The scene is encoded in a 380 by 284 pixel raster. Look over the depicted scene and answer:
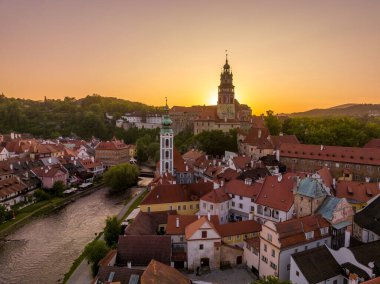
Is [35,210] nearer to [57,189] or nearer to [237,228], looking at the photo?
[57,189]

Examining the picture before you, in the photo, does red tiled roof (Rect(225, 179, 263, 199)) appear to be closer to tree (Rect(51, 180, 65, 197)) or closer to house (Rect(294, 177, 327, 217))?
house (Rect(294, 177, 327, 217))

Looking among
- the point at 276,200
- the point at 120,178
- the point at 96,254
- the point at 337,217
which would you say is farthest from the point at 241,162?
the point at 96,254

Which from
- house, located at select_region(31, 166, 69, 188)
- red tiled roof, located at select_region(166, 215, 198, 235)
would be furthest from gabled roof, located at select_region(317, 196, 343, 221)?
house, located at select_region(31, 166, 69, 188)

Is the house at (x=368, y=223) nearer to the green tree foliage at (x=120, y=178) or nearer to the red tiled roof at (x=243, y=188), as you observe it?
the red tiled roof at (x=243, y=188)

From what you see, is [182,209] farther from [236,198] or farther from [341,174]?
[341,174]

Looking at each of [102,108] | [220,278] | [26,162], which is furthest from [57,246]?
[102,108]

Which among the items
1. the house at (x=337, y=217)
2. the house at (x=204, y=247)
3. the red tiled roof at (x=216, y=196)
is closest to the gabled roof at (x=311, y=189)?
the house at (x=337, y=217)

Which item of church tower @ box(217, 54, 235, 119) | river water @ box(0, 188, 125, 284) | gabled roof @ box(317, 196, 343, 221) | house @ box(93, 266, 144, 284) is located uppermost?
church tower @ box(217, 54, 235, 119)
